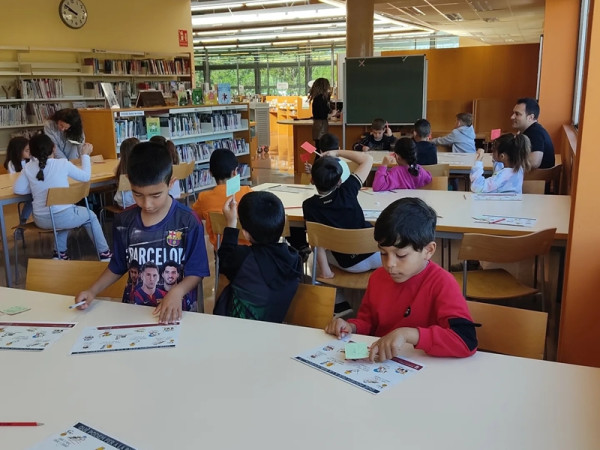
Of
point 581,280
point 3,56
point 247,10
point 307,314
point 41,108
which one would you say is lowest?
point 307,314

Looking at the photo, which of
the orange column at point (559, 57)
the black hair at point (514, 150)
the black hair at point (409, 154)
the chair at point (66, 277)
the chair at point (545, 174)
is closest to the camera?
the chair at point (66, 277)

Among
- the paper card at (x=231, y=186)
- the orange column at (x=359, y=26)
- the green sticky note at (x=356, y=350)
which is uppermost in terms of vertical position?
the orange column at (x=359, y=26)

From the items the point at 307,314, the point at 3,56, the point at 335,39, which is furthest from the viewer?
the point at 335,39

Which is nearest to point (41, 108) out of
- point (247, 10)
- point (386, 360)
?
point (247, 10)

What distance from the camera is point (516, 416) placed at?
1215 millimetres

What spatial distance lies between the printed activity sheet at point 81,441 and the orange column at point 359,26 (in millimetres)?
8520

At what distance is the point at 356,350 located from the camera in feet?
4.83

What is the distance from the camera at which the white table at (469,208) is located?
2.98 meters

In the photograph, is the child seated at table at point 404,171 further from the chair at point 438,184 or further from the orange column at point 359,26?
the orange column at point 359,26

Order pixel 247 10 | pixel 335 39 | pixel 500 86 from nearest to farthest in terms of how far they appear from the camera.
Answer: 1. pixel 500 86
2. pixel 247 10
3. pixel 335 39

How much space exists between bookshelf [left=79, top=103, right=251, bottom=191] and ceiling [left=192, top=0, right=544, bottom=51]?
3.70 m

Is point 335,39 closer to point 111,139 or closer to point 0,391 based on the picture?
point 111,139

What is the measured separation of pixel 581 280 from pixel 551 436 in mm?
875

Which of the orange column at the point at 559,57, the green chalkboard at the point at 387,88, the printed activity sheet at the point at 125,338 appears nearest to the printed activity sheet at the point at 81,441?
the printed activity sheet at the point at 125,338
